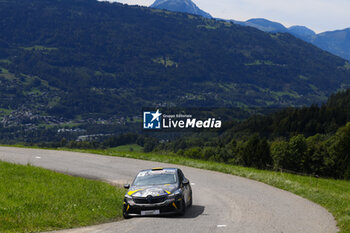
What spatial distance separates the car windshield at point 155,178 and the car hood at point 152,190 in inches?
20.0

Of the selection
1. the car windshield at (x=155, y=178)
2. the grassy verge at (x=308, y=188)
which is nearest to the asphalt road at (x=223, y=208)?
the grassy verge at (x=308, y=188)

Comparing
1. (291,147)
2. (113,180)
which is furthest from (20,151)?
(291,147)

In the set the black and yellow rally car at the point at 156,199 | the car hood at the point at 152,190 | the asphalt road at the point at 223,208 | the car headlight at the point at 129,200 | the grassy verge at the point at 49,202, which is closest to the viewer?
the grassy verge at the point at 49,202

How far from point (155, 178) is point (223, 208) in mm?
3293

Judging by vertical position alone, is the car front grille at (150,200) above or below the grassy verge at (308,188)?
above

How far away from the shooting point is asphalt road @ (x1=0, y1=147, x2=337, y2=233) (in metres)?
15.4

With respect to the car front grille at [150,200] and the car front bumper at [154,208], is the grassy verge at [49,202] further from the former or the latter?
the car front grille at [150,200]

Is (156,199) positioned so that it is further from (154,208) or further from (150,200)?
(154,208)

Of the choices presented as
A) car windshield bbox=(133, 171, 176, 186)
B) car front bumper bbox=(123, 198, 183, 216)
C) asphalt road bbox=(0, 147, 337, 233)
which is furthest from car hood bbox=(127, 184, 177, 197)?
asphalt road bbox=(0, 147, 337, 233)

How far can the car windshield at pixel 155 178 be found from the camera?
63.0 feet

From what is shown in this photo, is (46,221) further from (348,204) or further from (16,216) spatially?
(348,204)

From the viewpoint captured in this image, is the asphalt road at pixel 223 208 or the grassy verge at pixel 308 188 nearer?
the asphalt road at pixel 223 208

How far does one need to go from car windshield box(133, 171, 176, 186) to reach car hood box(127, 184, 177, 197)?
51cm

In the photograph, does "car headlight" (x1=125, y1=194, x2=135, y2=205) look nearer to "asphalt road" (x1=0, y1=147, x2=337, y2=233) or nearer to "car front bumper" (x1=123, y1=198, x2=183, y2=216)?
"car front bumper" (x1=123, y1=198, x2=183, y2=216)
